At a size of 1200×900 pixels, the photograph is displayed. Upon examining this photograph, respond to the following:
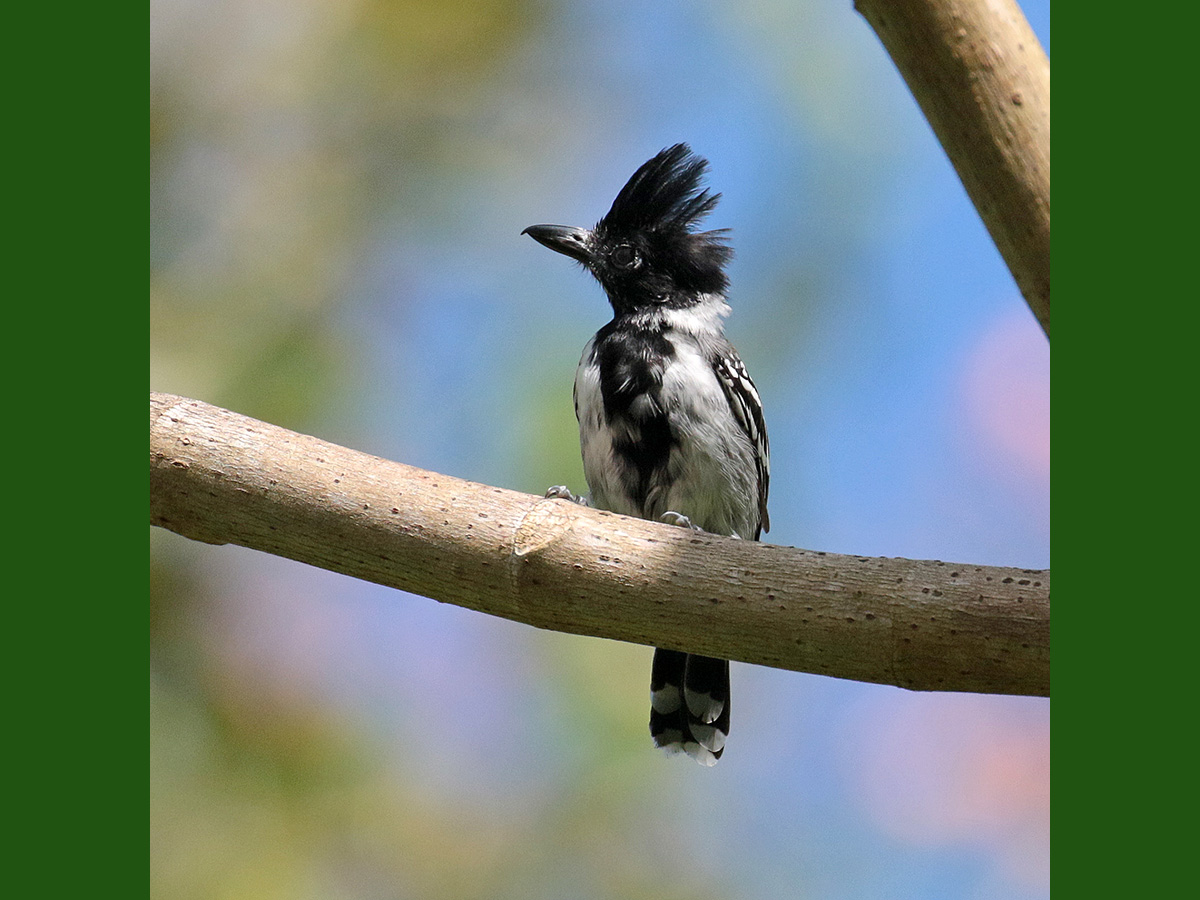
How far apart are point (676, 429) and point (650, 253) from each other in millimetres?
845

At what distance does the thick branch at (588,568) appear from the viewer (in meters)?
2.22

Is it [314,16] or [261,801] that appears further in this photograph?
[314,16]

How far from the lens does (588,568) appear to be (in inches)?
95.3

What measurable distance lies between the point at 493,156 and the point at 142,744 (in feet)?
8.61

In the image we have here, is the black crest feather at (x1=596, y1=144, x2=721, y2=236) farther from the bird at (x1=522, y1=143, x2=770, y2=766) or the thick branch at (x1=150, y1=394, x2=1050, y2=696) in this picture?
the thick branch at (x1=150, y1=394, x2=1050, y2=696)

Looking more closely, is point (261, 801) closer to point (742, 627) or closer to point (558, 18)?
point (742, 627)

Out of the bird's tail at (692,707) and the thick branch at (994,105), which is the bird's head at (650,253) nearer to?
the bird's tail at (692,707)

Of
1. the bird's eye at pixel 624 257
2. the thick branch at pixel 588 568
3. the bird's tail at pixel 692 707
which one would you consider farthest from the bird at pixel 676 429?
the thick branch at pixel 588 568

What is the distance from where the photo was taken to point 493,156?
4086 mm

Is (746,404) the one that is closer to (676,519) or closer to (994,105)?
(676,519)

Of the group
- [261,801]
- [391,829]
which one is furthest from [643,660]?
[261,801]

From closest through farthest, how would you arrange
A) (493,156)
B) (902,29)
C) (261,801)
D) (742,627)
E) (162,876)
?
(902,29) < (742,627) < (162,876) < (261,801) < (493,156)

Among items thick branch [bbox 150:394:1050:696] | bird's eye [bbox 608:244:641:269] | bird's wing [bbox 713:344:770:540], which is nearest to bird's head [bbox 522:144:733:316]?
bird's eye [bbox 608:244:641:269]

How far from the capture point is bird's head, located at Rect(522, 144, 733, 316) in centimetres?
407
